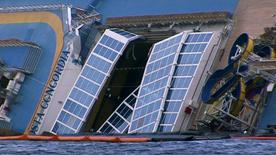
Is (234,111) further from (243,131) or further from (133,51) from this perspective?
(133,51)

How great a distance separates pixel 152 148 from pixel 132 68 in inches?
793

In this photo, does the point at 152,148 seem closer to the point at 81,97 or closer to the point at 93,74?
the point at 81,97

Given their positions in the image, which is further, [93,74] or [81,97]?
[93,74]

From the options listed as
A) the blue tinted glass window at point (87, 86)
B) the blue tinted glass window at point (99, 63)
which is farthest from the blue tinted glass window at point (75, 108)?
the blue tinted glass window at point (99, 63)

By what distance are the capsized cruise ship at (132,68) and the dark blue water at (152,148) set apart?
26.5 ft

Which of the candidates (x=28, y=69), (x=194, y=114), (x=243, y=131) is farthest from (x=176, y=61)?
(x=28, y=69)

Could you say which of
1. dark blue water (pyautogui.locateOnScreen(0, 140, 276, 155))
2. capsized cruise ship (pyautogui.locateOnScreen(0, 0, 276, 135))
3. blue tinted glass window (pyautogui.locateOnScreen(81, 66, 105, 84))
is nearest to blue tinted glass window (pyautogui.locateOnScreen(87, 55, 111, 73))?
capsized cruise ship (pyautogui.locateOnScreen(0, 0, 276, 135))

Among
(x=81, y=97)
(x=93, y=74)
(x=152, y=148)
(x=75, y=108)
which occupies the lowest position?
(x=152, y=148)

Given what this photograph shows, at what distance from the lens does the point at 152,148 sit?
123ft

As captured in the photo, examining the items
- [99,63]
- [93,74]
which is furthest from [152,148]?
[99,63]

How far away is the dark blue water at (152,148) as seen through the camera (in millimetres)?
35531

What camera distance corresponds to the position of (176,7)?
55469 millimetres

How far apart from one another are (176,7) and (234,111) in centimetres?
968

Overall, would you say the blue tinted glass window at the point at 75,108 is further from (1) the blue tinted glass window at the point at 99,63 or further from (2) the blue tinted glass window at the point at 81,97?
(1) the blue tinted glass window at the point at 99,63
